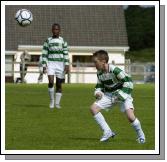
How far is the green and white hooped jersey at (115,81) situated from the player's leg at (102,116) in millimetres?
190

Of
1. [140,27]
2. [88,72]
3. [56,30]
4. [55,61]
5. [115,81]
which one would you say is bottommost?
[88,72]

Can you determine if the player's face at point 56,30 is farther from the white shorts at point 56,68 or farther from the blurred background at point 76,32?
the blurred background at point 76,32

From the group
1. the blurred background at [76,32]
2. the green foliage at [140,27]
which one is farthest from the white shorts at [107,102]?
the green foliage at [140,27]

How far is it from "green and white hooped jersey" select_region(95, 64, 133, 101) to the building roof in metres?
45.9

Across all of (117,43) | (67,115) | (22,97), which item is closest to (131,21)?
(117,43)

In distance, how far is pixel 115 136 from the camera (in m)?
13.2

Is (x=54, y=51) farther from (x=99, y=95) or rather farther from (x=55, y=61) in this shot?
(x=99, y=95)

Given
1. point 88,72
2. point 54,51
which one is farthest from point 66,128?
point 88,72

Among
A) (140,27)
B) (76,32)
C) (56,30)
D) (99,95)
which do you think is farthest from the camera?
(140,27)

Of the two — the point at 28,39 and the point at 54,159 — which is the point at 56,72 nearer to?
the point at 54,159

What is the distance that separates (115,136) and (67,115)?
400 centimetres

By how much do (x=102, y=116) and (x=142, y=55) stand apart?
63638mm

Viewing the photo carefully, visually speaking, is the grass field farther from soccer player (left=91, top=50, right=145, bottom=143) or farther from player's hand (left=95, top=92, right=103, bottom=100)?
player's hand (left=95, top=92, right=103, bottom=100)

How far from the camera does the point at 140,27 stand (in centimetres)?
8444
